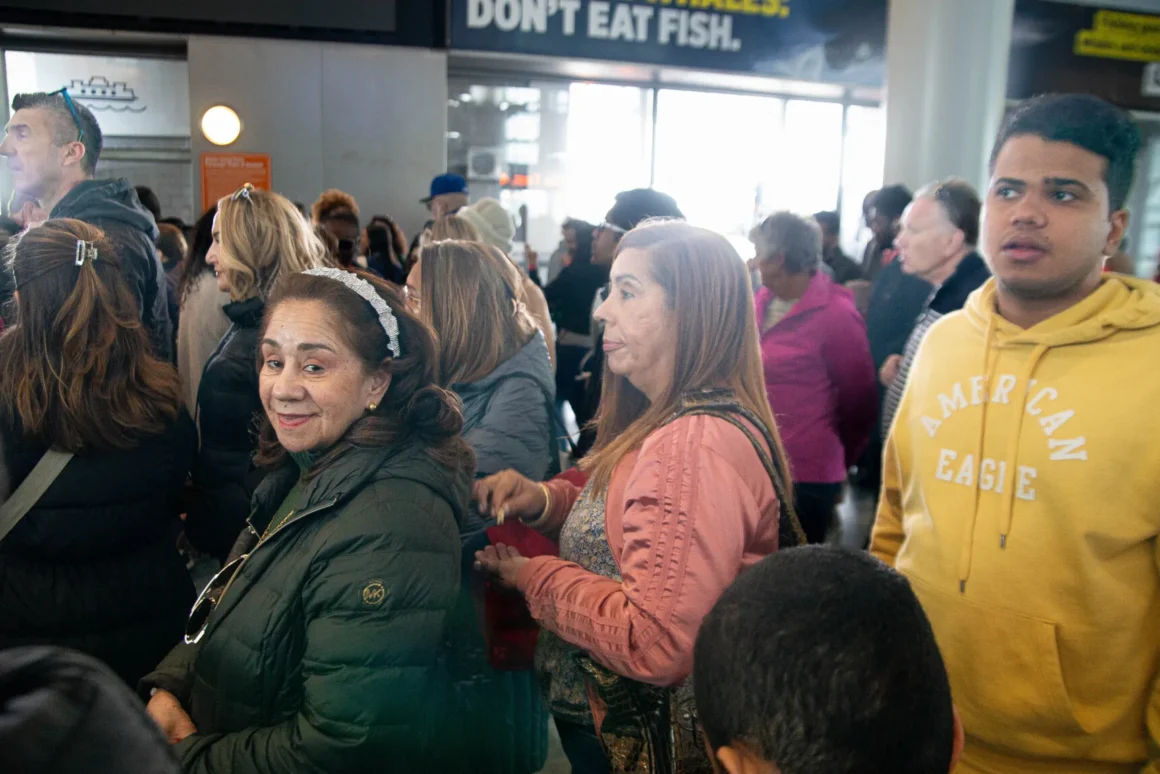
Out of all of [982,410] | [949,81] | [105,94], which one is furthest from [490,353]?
[105,94]

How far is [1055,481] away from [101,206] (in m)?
3.18

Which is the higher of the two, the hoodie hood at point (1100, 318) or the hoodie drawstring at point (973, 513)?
the hoodie hood at point (1100, 318)

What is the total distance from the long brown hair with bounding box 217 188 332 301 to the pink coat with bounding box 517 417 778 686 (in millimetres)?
1971

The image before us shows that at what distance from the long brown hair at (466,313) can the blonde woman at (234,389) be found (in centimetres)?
50

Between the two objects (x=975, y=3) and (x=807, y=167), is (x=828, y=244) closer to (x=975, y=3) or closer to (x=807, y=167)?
(x=975, y=3)

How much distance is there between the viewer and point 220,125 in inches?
340

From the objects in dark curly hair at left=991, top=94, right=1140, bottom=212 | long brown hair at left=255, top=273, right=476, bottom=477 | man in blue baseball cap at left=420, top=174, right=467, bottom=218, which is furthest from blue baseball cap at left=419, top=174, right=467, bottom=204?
dark curly hair at left=991, top=94, right=1140, bottom=212

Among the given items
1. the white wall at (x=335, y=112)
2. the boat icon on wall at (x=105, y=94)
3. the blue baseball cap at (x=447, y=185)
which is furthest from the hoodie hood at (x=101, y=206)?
the boat icon on wall at (x=105, y=94)

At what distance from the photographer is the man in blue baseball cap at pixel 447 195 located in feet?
20.6

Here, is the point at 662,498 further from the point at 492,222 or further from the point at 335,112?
the point at 335,112

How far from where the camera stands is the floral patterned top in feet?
5.40

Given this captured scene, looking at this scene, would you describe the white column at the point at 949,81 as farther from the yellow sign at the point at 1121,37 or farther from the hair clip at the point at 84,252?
the hair clip at the point at 84,252

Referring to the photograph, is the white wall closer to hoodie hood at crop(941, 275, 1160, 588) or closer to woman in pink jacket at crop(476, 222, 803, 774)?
woman in pink jacket at crop(476, 222, 803, 774)

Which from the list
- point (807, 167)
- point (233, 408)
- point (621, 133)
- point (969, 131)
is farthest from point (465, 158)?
point (233, 408)
